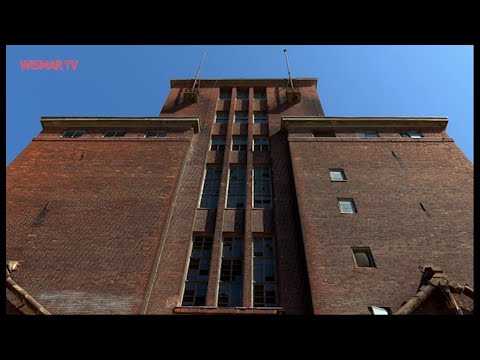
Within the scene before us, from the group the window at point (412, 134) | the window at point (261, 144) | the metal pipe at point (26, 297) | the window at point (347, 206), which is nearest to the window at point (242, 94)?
the window at point (261, 144)

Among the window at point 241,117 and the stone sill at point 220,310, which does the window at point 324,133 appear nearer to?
the window at point 241,117

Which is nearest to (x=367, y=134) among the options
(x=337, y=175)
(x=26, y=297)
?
(x=337, y=175)

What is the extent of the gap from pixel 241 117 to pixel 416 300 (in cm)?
1911

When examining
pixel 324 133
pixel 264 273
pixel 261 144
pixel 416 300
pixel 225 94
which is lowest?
pixel 416 300

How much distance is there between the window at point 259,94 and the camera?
101 feet

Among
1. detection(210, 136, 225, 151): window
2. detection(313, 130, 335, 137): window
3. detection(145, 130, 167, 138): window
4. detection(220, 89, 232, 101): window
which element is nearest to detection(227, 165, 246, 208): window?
detection(210, 136, 225, 151): window

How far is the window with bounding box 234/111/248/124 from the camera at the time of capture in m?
27.0

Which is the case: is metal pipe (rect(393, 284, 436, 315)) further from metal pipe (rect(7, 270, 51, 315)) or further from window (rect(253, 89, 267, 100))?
window (rect(253, 89, 267, 100))

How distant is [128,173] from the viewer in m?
18.8

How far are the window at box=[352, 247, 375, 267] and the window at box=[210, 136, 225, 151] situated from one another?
1162cm

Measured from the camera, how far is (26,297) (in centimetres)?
1167

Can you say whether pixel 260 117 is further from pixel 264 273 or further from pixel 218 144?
pixel 264 273
